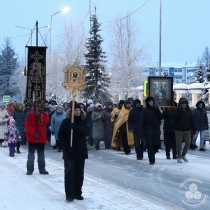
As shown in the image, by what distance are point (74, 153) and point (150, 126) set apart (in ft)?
19.6

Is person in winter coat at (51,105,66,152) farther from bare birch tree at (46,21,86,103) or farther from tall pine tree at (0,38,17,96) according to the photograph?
tall pine tree at (0,38,17,96)

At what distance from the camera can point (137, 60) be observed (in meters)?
52.0

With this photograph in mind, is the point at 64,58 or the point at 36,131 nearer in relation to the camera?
the point at 36,131

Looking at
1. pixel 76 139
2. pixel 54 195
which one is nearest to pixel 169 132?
pixel 54 195

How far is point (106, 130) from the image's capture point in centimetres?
2123

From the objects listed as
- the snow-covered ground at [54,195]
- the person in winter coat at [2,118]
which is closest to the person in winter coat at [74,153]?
the snow-covered ground at [54,195]

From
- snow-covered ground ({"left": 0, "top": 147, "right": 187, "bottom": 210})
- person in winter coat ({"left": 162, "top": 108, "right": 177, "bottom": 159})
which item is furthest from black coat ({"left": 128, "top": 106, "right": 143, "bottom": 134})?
snow-covered ground ({"left": 0, "top": 147, "right": 187, "bottom": 210})

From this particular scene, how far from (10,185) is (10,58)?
8357 cm

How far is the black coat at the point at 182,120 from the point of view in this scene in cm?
1580

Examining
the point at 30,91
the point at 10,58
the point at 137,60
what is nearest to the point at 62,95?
the point at 137,60
